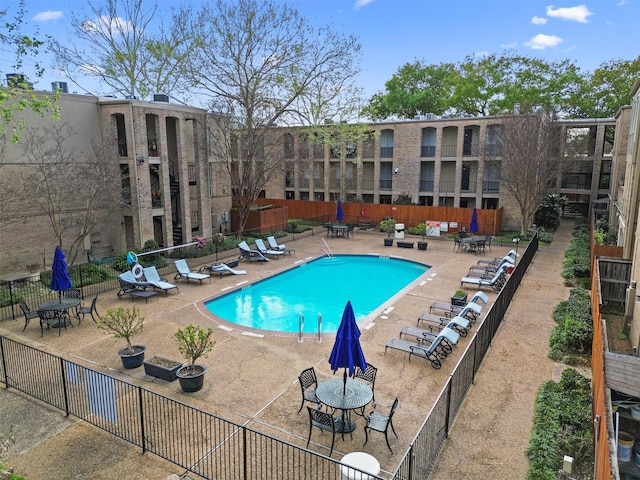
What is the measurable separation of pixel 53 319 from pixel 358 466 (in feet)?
38.9

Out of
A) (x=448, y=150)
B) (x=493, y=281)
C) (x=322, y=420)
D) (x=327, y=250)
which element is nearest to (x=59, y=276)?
(x=322, y=420)

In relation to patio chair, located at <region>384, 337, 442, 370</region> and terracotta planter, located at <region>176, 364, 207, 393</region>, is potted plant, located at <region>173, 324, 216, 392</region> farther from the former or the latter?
patio chair, located at <region>384, 337, 442, 370</region>

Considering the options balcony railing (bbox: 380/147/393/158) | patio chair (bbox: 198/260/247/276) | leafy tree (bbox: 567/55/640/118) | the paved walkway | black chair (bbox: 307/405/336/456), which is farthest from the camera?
leafy tree (bbox: 567/55/640/118)

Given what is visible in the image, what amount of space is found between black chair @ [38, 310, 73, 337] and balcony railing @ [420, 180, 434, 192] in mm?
29569

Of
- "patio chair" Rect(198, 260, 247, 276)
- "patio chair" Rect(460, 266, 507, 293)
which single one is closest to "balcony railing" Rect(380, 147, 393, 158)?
"patio chair" Rect(460, 266, 507, 293)

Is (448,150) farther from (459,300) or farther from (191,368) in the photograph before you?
(191,368)

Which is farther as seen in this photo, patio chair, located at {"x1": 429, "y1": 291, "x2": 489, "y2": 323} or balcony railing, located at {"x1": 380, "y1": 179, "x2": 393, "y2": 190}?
balcony railing, located at {"x1": 380, "y1": 179, "x2": 393, "y2": 190}


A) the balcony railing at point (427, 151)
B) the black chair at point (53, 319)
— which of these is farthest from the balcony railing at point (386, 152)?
the black chair at point (53, 319)

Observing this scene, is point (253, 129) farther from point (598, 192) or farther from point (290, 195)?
point (598, 192)

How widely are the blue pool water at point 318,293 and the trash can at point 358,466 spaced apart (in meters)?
8.54

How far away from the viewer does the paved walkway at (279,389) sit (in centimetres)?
758

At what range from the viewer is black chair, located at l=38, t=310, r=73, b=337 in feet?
44.7

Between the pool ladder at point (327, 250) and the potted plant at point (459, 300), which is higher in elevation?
the potted plant at point (459, 300)

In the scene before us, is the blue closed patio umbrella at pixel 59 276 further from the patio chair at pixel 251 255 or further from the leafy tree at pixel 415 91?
the leafy tree at pixel 415 91
